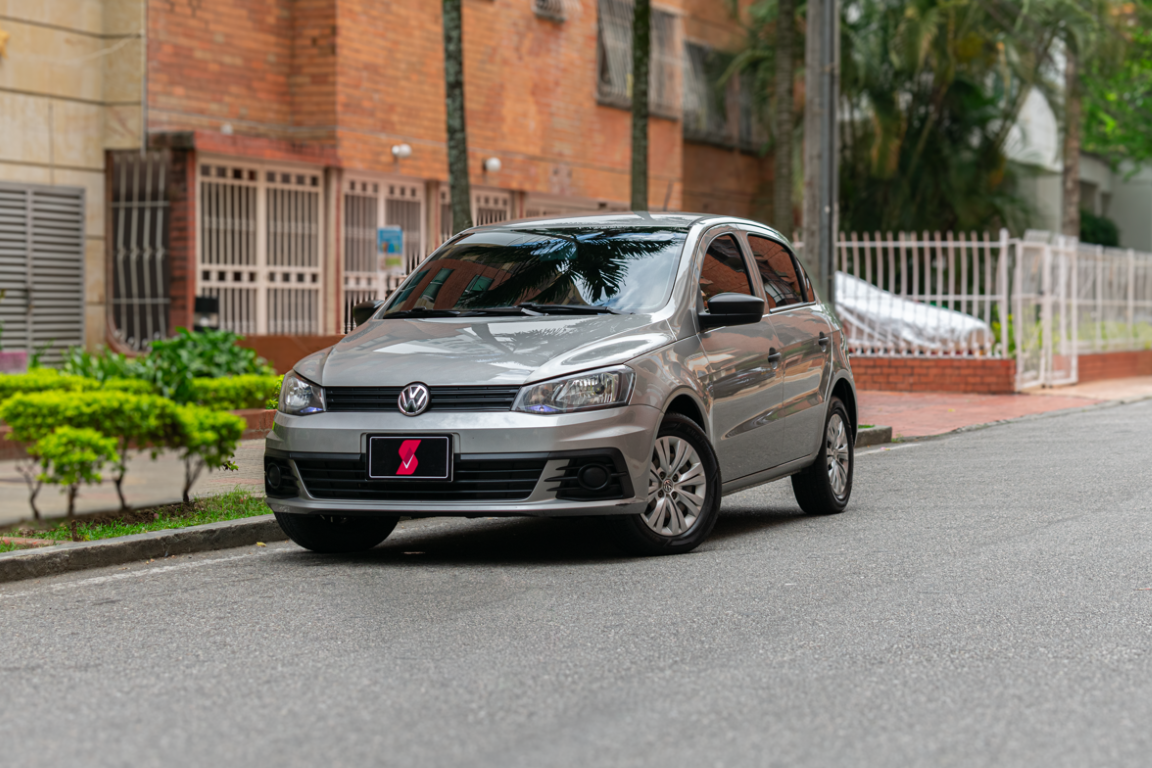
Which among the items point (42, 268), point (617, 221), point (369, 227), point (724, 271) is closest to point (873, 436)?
point (724, 271)

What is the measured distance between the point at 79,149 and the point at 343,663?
13.3 metres

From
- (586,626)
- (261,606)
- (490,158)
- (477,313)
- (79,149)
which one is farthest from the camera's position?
(490,158)

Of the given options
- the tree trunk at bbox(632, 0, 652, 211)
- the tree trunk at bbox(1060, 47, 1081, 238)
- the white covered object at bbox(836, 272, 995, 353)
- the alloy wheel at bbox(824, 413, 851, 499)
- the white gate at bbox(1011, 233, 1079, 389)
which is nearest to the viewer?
the alloy wheel at bbox(824, 413, 851, 499)

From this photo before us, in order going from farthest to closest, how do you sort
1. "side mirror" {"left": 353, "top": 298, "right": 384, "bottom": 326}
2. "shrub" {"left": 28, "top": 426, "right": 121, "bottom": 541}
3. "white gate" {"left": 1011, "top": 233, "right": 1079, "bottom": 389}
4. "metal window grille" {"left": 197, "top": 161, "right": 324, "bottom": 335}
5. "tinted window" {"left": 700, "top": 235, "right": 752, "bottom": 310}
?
"white gate" {"left": 1011, "top": 233, "right": 1079, "bottom": 389} < "metal window grille" {"left": 197, "top": 161, "right": 324, "bottom": 335} < "shrub" {"left": 28, "top": 426, "right": 121, "bottom": 541} < "side mirror" {"left": 353, "top": 298, "right": 384, "bottom": 326} < "tinted window" {"left": 700, "top": 235, "right": 752, "bottom": 310}

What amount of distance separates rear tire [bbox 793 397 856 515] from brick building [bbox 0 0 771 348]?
5.45 meters

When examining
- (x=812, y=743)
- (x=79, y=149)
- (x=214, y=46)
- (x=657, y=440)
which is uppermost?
(x=214, y=46)

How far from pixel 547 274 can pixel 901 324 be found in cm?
1363

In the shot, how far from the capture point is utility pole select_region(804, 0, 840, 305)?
16859 millimetres

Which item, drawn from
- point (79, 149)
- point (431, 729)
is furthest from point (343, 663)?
point (79, 149)

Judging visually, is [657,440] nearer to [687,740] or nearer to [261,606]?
[261,606]

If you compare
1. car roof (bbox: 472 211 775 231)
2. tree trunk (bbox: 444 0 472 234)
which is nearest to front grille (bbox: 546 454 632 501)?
car roof (bbox: 472 211 775 231)

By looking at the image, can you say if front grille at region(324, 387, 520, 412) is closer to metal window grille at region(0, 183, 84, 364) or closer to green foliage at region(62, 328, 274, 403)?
green foliage at region(62, 328, 274, 403)

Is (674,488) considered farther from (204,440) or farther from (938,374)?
(938,374)

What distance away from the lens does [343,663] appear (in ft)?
18.7
